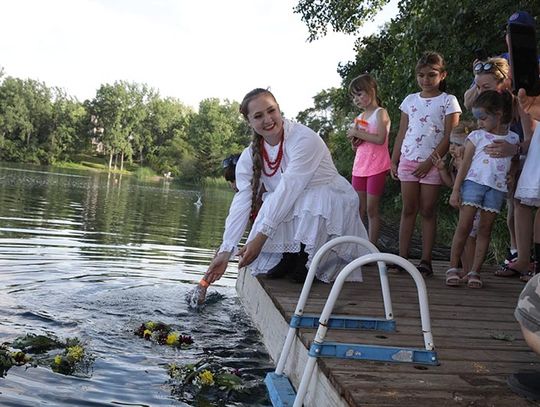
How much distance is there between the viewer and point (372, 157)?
5.10 metres

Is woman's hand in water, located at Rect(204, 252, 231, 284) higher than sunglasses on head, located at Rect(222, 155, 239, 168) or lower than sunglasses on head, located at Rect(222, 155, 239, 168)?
lower

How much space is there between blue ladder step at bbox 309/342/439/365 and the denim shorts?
6.52 feet

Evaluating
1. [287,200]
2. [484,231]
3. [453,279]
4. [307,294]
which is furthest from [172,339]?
[484,231]

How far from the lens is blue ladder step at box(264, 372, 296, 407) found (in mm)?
2509

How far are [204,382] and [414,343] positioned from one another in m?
1.17

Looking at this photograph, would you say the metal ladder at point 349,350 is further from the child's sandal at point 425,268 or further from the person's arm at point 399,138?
the person's arm at point 399,138

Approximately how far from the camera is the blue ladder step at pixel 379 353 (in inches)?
96.2

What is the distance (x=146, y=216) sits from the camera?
53.0 ft

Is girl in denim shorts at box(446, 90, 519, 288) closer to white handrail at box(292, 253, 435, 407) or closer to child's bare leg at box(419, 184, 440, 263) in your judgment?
child's bare leg at box(419, 184, 440, 263)

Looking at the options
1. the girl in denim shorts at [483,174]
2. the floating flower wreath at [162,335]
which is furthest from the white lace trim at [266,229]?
the girl in denim shorts at [483,174]

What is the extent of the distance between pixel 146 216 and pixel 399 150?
1197 cm

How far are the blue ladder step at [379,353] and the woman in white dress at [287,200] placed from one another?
3.89 feet

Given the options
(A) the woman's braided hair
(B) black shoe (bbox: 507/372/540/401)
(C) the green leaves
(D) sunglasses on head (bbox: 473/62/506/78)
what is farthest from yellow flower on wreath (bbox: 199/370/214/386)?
(C) the green leaves

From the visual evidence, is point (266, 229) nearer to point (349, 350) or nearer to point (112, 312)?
point (349, 350)
